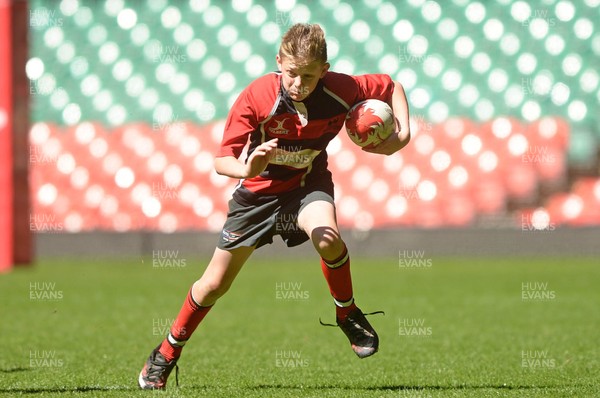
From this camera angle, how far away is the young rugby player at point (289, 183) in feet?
13.6

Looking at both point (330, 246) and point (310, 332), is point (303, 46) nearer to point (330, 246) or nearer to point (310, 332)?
point (330, 246)

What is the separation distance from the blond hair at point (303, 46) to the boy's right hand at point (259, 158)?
36 cm

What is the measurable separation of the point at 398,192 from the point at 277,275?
287 cm

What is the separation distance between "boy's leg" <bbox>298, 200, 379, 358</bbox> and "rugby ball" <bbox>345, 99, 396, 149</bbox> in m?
0.32

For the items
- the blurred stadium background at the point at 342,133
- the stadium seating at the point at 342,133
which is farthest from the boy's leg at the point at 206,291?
the stadium seating at the point at 342,133

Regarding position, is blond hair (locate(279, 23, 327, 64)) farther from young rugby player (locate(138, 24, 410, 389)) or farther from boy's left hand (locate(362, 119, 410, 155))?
boy's left hand (locate(362, 119, 410, 155))

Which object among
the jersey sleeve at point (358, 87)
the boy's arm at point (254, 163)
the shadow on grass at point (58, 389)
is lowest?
the shadow on grass at point (58, 389)

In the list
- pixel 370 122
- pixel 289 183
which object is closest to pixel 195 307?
pixel 289 183

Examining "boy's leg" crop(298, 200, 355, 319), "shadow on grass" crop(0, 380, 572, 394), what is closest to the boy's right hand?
"boy's leg" crop(298, 200, 355, 319)

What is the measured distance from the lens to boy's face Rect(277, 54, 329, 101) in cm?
399

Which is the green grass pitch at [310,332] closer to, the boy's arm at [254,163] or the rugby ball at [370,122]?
the boy's arm at [254,163]

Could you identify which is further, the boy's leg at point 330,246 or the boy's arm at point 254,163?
the boy's leg at point 330,246

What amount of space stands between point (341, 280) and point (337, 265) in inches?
2.8

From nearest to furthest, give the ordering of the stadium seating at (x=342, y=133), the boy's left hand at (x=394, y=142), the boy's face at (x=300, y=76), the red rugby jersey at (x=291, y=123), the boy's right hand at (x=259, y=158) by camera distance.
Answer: the boy's right hand at (x=259, y=158)
the boy's face at (x=300, y=76)
the red rugby jersey at (x=291, y=123)
the boy's left hand at (x=394, y=142)
the stadium seating at (x=342, y=133)
